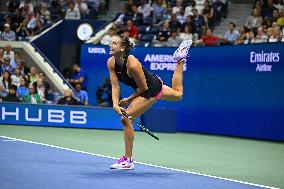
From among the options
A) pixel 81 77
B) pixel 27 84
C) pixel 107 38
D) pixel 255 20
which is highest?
pixel 255 20

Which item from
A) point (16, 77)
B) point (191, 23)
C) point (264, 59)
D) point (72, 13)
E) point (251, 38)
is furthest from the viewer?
point (72, 13)

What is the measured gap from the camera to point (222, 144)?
627 inches

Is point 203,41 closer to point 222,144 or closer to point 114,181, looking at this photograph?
point 222,144

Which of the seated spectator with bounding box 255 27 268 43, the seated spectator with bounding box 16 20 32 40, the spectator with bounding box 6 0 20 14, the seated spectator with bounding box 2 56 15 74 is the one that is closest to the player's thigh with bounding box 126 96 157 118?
the seated spectator with bounding box 255 27 268 43

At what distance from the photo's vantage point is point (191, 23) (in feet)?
66.4

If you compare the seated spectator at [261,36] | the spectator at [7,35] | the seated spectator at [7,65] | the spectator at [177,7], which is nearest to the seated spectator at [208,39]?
the seated spectator at [261,36]

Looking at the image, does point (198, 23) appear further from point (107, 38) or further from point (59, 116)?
point (59, 116)

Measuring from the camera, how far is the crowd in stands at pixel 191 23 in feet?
59.8

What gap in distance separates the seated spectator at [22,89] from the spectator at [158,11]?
4.86 m

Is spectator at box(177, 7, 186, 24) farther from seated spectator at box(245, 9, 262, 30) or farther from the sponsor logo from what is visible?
the sponsor logo

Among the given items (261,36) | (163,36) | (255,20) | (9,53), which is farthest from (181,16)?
(9,53)

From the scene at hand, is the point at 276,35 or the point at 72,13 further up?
the point at 72,13

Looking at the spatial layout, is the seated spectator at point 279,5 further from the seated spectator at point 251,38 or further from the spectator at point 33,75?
the spectator at point 33,75

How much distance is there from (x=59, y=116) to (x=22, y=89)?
203cm
